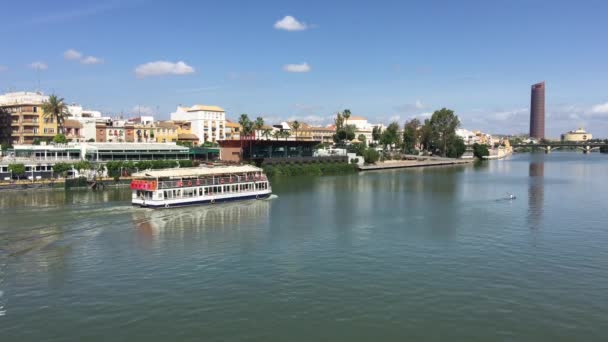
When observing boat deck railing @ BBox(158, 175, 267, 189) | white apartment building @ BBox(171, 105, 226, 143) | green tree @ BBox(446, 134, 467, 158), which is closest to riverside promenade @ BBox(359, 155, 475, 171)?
green tree @ BBox(446, 134, 467, 158)

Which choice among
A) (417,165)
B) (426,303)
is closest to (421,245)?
(426,303)

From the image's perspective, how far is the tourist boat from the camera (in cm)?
5284

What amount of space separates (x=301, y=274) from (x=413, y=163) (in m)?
123

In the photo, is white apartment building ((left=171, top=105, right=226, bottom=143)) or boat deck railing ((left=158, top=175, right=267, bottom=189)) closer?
boat deck railing ((left=158, top=175, right=267, bottom=189))

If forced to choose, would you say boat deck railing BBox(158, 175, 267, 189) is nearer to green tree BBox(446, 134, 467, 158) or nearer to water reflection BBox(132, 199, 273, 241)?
water reflection BBox(132, 199, 273, 241)

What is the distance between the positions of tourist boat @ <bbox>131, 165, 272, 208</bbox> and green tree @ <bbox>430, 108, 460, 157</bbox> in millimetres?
126743

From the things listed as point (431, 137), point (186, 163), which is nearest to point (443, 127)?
point (431, 137)

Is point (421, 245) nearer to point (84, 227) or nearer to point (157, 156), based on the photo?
point (84, 227)

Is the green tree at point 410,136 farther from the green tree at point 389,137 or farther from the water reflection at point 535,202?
the water reflection at point 535,202

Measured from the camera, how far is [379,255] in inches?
1352

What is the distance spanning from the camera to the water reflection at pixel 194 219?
4219cm

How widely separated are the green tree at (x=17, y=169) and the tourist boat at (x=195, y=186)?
31380mm

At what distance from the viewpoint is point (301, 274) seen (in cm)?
2986

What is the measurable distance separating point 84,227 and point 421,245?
28878mm
